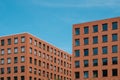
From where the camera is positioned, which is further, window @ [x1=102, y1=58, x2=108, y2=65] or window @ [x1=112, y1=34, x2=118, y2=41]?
window @ [x1=102, y1=58, x2=108, y2=65]

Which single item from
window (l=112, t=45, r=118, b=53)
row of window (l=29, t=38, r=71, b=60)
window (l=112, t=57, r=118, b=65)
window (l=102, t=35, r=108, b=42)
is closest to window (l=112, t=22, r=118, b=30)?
window (l=102, t=35, r=108, b=42)

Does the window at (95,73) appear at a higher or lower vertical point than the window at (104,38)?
lower

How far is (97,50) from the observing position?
8688 cm

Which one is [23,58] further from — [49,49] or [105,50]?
[105,50]

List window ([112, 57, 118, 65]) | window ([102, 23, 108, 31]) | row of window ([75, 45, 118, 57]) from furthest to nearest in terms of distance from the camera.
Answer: window ([102, 23, 108, 31])
row of window ([75, 45, 118, 57])
window ([112, 57, 118, 65])

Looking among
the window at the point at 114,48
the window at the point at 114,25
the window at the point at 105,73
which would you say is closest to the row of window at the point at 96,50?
the window at the point at 114,48

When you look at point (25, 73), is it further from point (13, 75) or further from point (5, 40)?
point (5, 40)

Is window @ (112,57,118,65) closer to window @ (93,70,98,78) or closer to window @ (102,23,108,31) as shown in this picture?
window @ (93,70,98,78)

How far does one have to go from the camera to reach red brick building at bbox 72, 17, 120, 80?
3310 inches

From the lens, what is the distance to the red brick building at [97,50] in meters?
84.1

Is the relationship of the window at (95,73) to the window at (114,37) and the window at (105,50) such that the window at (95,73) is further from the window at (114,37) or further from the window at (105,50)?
the window at (114,37)

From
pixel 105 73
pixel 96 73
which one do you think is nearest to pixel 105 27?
pixel 105 73

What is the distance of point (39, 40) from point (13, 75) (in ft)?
55.0

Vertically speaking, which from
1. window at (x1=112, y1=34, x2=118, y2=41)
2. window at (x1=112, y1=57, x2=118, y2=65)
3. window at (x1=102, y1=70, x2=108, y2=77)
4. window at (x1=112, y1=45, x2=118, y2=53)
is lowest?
window at (x1=102, y1=70, x2=108, y2=77)
